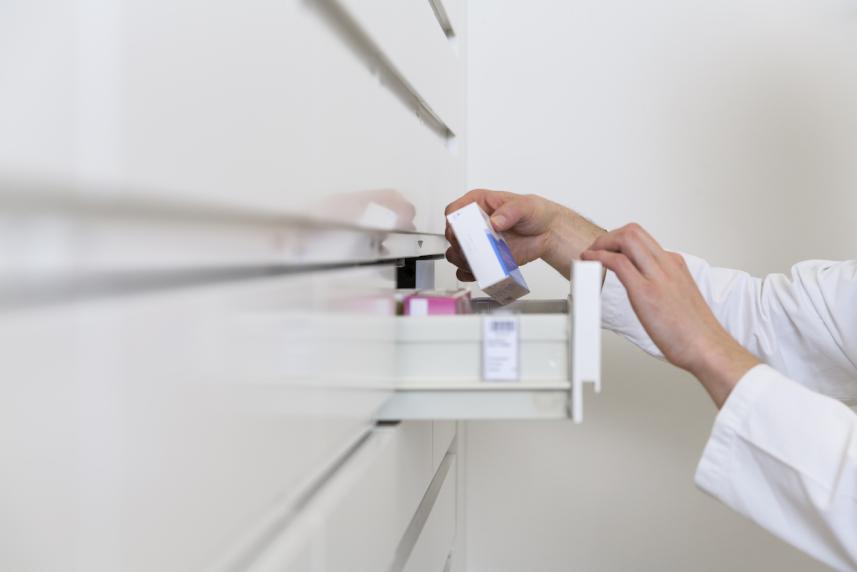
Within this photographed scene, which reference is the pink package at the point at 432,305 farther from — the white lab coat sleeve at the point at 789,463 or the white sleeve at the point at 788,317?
the white sleeve at the point at 788,317

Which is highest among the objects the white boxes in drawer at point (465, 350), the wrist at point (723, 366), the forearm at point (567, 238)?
the forearm at point (567, 238)

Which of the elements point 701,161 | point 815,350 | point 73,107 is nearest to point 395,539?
point 73,107

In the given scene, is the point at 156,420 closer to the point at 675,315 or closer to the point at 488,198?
the point at 675,315

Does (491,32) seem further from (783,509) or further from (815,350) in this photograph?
(783,509)

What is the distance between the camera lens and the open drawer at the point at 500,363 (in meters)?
0.55

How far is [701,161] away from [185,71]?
3.92ft

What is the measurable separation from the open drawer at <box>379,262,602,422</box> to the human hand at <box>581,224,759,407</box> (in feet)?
0.67

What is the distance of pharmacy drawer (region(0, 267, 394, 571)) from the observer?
0.19 m

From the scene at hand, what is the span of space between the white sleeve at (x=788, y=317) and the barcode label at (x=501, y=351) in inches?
20.3

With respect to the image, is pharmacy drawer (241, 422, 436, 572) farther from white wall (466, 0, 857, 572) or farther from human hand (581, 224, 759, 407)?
white wall (466, 0, 857, 572)

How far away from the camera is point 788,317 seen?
3.44 ft

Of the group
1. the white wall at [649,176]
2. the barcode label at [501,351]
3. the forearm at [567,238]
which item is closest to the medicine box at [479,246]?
the barcode label at [501,351]

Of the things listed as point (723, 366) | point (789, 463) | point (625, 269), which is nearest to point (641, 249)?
point (625, 269)

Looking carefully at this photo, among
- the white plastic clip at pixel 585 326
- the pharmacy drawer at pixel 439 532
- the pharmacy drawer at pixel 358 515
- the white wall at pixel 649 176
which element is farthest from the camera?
the white wall at pixel 649 176
